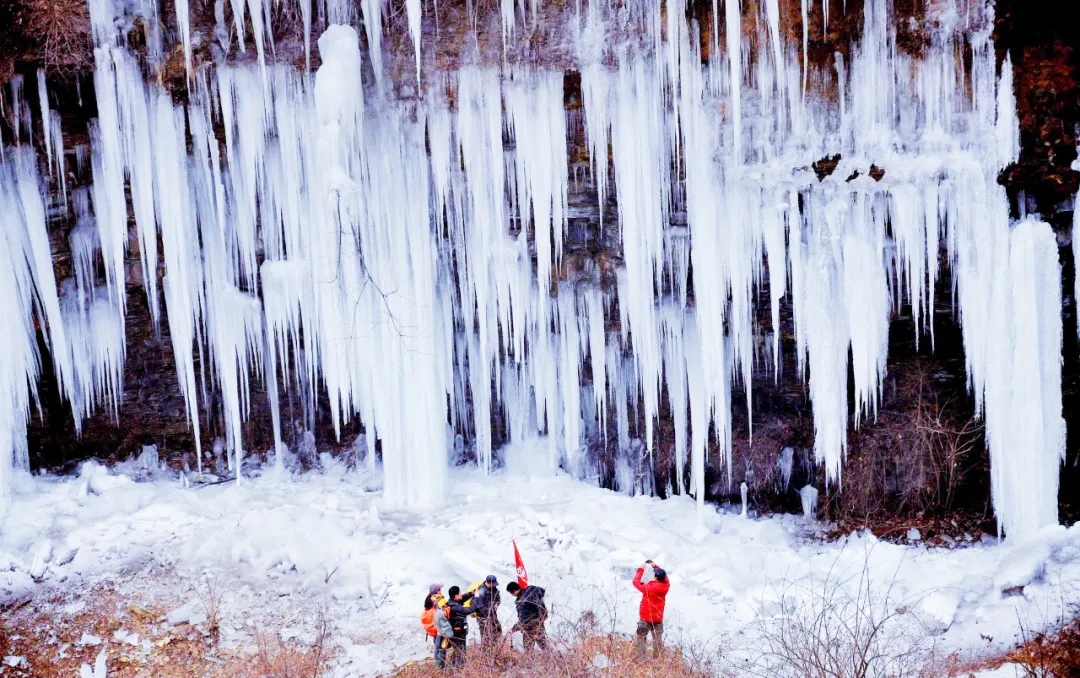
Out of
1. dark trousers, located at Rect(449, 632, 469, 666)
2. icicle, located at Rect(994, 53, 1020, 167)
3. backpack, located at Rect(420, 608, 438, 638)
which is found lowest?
dark trousers, located at Rect(449, 632, 469, 666)

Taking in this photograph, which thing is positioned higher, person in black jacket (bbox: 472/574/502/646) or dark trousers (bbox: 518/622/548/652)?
person in black jacket (bbox: 472/574/502/646)

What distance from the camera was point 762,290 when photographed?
10.1 metres

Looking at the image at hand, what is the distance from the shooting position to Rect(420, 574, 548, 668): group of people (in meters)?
6.60

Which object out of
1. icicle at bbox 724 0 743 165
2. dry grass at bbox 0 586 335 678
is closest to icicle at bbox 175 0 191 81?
icicle at bbox 724 0 743 165

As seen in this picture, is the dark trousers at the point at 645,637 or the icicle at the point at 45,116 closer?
the dark trousers at the point at 645,637

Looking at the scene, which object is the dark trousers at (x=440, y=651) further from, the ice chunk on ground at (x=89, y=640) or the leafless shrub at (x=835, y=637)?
the ice chunk on ground at (x=89, y=640)

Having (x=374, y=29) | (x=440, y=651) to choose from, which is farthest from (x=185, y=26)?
(x=440, y=651)

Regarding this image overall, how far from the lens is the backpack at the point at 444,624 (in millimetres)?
6578

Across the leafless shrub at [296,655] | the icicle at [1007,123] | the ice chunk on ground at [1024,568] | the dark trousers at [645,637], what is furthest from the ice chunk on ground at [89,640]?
the icicle at [1007,123]

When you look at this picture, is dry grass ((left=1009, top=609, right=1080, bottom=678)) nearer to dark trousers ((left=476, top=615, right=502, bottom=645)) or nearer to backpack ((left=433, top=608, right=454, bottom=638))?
dark trousers ((left=476, top=615, right=502, bottom=645))

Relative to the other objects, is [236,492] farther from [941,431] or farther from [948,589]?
[941,431]

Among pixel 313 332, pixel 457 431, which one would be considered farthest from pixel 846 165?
pixel 457 431

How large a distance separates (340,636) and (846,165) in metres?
6.26

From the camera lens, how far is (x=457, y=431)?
12.7 metres
